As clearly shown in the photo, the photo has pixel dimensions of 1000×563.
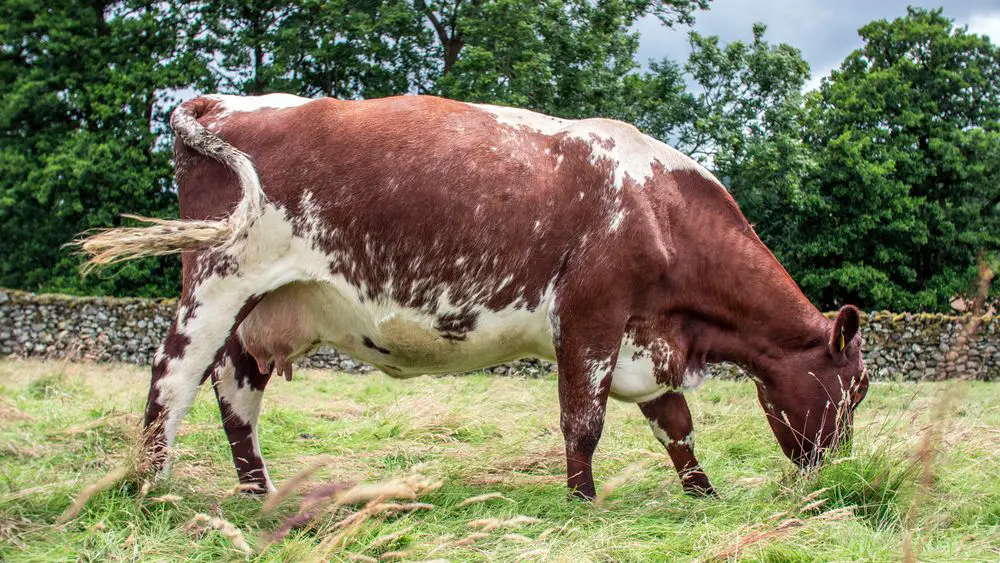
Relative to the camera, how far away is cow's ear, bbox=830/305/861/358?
4.59m

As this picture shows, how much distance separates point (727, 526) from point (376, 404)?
558 centimetres

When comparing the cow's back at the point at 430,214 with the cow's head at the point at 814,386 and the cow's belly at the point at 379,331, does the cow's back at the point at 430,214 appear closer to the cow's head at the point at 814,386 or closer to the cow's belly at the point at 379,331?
the cow's belly at the point at 379,331

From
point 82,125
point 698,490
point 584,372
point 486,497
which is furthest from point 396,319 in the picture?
point 82,125

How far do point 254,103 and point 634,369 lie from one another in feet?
8.75

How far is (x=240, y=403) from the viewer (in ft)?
16.0

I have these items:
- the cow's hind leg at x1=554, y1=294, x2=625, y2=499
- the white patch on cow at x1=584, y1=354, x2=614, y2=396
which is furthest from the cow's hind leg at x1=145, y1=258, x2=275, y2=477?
the white patch on cow at x1=584, y1=354, x2=614, y2=396

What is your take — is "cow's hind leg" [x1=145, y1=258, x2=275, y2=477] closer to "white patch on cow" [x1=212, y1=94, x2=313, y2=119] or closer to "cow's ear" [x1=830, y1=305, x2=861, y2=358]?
"white patch on cow" [x1=212, y1=94, x2=313, y2=119]

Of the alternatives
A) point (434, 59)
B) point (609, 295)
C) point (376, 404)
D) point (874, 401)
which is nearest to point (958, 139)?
point (434, 59)

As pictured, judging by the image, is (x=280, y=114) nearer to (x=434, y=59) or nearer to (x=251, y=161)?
(x=251, y=161)

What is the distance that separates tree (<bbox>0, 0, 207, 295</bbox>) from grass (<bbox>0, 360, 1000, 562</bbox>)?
1668 cm

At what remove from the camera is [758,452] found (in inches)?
243

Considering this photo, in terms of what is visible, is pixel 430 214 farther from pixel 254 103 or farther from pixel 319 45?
pixel 319 45

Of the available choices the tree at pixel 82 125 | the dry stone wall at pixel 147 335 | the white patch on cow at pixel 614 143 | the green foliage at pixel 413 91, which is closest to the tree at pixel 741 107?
the green foliage at pixel 413 91

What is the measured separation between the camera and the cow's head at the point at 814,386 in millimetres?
4668
